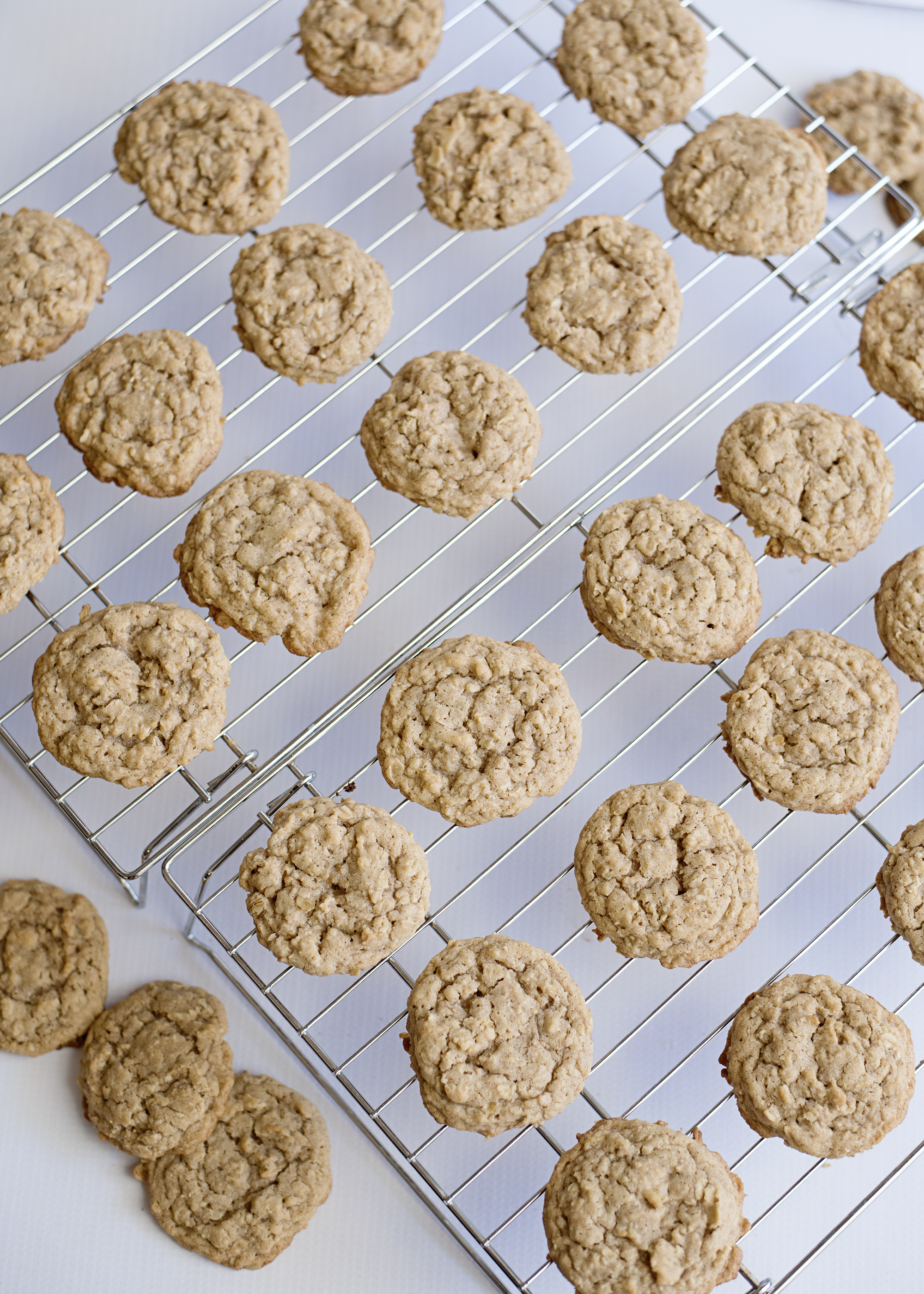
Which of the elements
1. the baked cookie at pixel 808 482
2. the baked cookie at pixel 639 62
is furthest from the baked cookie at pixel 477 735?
the baked cookie at pixel 639 62

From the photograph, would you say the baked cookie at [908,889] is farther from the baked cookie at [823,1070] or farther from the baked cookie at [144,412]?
the baked cookie at [144,412]

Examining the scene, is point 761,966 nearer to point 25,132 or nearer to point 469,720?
point 469,720

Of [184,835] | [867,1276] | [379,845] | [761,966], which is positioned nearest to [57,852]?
[184,835]

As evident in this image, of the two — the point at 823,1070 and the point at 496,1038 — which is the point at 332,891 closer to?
the point at 496,1038

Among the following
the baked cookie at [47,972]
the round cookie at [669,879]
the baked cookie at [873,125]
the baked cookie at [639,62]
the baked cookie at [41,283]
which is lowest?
the round cookie at [669,879]

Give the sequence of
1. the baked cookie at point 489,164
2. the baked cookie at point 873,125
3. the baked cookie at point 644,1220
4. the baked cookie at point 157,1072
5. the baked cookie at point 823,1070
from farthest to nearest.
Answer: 1. the baked cookie at point 873,125
2. the baked cookie at point 489,164
3. the baked cookie at point 157,1072
4. the baked cookie at point 823,1070
5. the baked cookie at point 644,1220

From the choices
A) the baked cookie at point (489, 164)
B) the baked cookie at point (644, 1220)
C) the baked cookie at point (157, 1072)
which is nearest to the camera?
the baked cookie at point (644, 1220)
